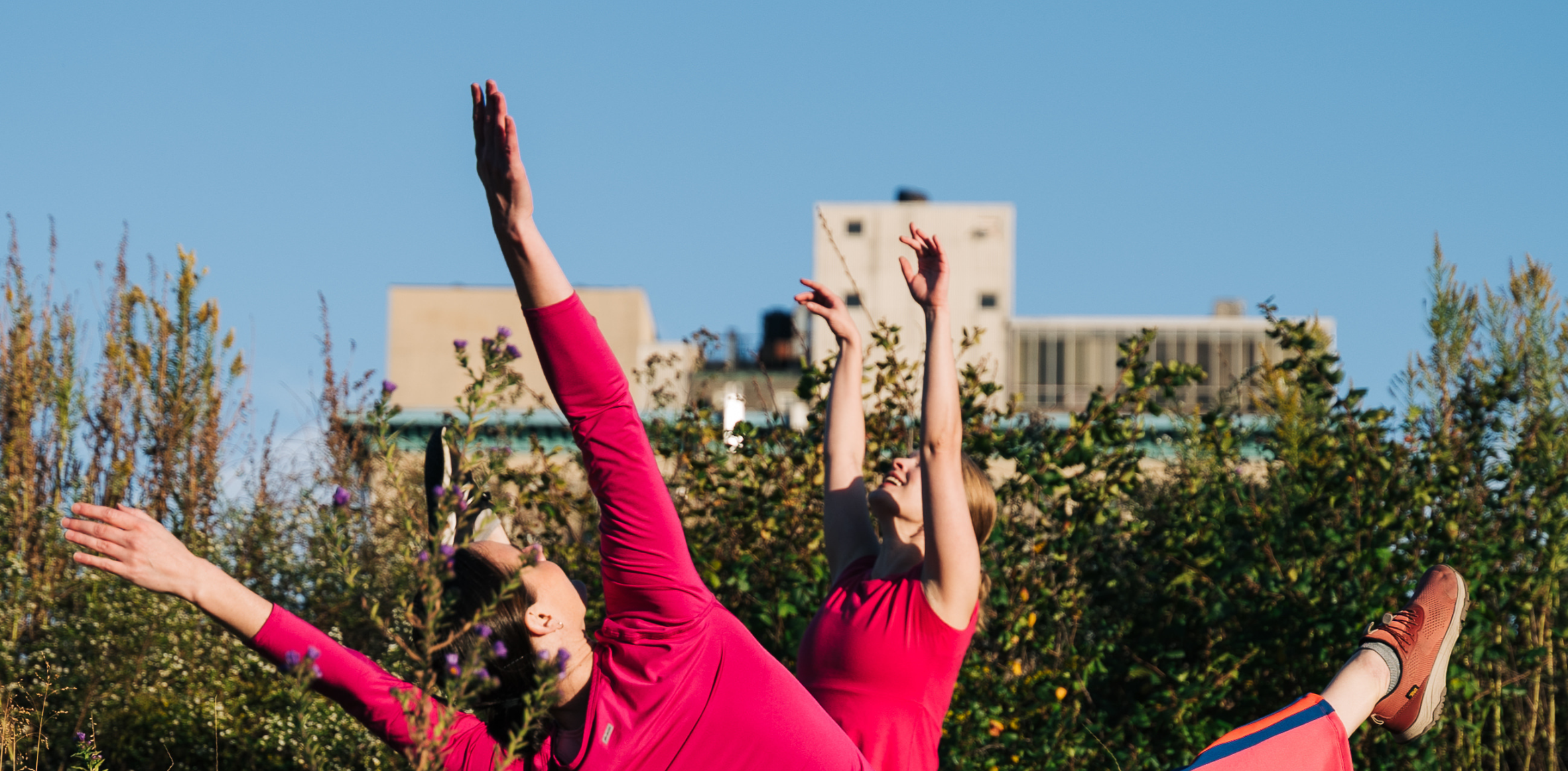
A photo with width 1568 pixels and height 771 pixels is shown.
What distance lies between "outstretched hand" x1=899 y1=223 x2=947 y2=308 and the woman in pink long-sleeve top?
123 cm

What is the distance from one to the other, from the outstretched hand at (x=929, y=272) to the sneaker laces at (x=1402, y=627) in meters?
1.35

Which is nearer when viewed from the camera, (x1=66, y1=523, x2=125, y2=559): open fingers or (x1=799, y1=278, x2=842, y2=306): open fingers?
(x1=66, y1=523, x2=125, y2=559): open fingers

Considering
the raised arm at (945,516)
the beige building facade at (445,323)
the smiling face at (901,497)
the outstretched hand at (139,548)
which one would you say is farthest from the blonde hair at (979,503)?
the beige building facade at (445,323)

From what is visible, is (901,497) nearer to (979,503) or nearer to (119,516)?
(979,503)

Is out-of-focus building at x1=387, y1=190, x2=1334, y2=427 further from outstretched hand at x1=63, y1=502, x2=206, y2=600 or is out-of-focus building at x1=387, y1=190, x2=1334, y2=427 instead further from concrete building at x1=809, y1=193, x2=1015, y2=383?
outstretched hand at x1=63, y1=502, x2=206, y2=600

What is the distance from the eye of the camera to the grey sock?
3.11m

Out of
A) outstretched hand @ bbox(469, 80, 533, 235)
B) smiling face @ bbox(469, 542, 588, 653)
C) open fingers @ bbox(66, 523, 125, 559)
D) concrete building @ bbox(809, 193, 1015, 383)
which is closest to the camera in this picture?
outstretched hand @ bbox(469, 80, 533, 235)

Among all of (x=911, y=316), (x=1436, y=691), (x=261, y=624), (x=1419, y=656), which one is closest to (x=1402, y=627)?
(x=1419, y=656)

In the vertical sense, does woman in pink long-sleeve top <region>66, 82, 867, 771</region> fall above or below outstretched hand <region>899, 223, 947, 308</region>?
below

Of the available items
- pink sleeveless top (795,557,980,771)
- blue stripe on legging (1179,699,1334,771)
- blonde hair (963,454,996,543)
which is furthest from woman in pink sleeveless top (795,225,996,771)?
blue stripe on legging (1179,699,1334,771)

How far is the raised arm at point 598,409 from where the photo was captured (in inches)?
65.2

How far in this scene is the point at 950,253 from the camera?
42.1 m

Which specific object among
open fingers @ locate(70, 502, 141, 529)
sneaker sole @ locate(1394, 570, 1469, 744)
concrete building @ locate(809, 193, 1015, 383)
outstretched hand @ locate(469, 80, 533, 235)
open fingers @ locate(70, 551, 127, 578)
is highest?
concrete building @ locate(809, 193, 1015, 383)

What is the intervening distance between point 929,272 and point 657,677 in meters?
1.46
